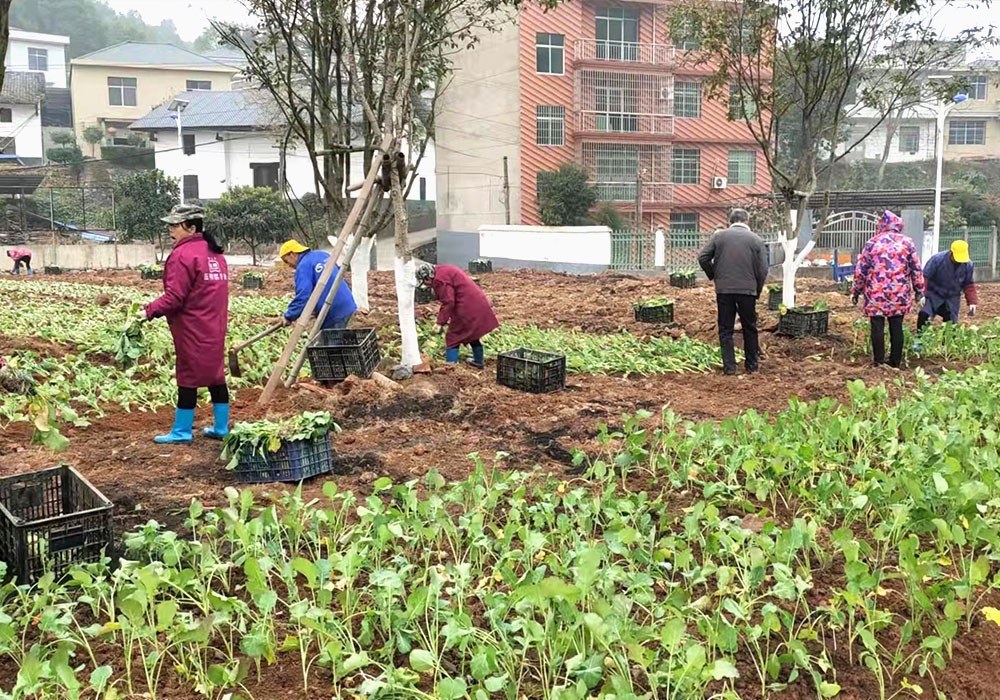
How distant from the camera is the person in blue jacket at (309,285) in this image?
8.28m

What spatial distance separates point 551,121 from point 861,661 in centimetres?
3334

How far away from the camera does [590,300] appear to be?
16.5 metres

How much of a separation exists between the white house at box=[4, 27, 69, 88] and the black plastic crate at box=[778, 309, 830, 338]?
6240cm

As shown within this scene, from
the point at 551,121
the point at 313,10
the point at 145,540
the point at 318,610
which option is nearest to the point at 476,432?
the point at 145,540

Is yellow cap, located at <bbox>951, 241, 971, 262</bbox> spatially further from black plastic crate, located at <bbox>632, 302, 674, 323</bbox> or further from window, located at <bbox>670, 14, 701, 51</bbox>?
window, located at <bbox>670, 14, 701, 51</bbox>

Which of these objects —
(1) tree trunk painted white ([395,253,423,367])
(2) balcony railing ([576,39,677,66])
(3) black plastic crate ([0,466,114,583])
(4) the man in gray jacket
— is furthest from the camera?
(2) balcony railing ([576,39,677,66])

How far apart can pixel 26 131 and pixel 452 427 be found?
1821 inches

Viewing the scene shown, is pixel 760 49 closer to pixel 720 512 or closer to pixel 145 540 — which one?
pixel 720 512

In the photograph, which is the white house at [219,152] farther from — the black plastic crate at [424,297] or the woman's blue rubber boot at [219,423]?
the woman's blue rubber boot at [219,423]

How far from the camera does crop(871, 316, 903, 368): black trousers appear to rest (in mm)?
9688

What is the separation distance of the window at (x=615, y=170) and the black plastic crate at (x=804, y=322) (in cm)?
2534

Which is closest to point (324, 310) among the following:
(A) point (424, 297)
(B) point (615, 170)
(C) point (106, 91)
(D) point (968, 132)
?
(A) point (424, 297)

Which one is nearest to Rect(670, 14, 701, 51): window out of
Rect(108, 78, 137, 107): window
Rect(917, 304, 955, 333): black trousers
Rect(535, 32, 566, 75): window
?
Rect(917, 304, 955, 333): black trousers

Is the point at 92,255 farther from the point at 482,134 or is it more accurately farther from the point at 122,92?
the point at 122,92
